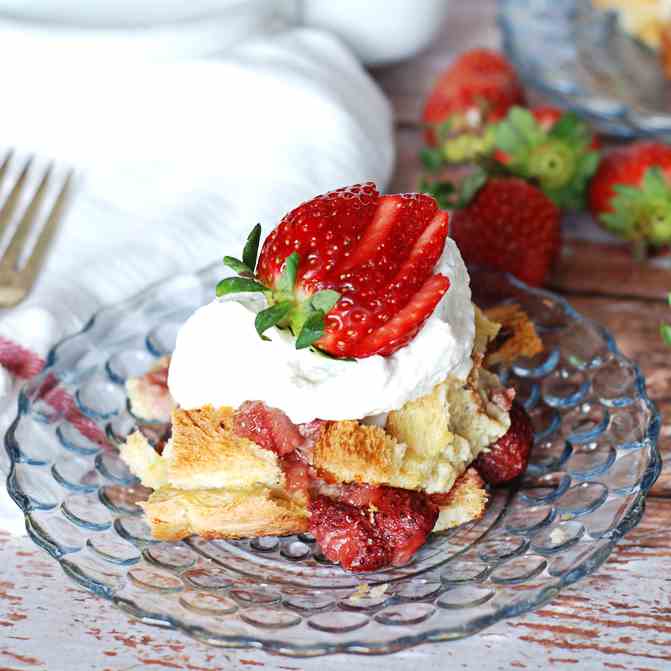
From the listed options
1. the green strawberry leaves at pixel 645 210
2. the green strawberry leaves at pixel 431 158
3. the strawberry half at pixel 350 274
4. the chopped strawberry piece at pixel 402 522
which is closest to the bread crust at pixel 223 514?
the chopped strawberry piece at pixel 402 522

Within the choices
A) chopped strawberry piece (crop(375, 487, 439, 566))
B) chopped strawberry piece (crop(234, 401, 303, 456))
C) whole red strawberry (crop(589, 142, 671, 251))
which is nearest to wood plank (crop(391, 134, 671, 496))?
whole red strawberry (crop(589, 142, 671, 251))

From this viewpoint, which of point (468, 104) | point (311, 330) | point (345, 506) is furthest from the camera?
point (468, 104)

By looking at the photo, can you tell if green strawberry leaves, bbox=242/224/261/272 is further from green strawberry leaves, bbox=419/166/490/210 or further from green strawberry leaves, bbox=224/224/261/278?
green strawberry leaves, bbox=419/166/490/210

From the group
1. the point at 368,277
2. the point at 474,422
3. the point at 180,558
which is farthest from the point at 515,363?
the point at 180,558

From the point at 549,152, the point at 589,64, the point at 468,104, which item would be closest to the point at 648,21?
the point at 589,64

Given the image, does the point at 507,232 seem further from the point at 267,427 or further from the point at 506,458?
the point at 267,427

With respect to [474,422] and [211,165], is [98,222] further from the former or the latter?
[474,422]

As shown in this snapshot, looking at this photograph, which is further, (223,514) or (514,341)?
(514,341)
